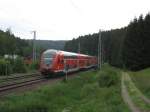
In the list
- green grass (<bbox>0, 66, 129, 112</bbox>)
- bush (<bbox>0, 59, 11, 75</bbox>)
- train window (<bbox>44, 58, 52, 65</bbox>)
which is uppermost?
train window (<bbox>44, 58, 52, 65</bbox>)

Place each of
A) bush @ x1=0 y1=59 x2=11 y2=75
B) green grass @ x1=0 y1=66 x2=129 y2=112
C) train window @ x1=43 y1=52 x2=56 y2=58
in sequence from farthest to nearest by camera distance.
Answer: bush @ x1=0 y1=59 x2=11 y2=75 < train window @ x1=43 y1=52 x2=56 y2=58 < green grass @ x1=0 y1=66 x2=129 y2=112

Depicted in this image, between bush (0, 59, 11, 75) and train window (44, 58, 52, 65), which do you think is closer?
train window (44, 58, 52, 65)

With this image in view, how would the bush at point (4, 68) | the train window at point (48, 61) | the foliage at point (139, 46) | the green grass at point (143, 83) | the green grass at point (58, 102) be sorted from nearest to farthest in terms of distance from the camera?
the green grass at point (58, 102) < the green grass at point (143, 83) < the train window at point (48, 61) < the bush at point (4, 68) < the foliage at point (139, 46)

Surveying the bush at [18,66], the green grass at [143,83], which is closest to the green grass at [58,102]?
the green grass at [143,83]

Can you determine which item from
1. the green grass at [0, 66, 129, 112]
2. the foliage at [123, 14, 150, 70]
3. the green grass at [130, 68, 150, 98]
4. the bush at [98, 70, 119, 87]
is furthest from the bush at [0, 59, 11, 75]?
the foliage at [123, 14, 150, 70]

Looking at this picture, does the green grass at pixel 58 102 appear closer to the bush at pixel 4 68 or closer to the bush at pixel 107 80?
the bush at pixel 107 80

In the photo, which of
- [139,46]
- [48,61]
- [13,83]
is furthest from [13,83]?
[139,46]

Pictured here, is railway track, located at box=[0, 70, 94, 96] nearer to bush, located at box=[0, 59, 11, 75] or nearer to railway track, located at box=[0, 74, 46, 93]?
railway track, located at box=[0, 74, 46, 93]

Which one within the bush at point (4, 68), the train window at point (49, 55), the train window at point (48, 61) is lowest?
the bush at point (4, 68)

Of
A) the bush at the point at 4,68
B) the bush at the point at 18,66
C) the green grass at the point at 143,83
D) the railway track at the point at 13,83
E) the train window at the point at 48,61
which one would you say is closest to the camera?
the railway track at the point at 13,83

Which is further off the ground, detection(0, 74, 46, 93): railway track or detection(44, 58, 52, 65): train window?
detection(44, 58, 52, 65): train window

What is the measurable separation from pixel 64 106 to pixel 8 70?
2565cm

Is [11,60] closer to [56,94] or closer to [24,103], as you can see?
[56,94]

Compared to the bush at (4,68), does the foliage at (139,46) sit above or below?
above
